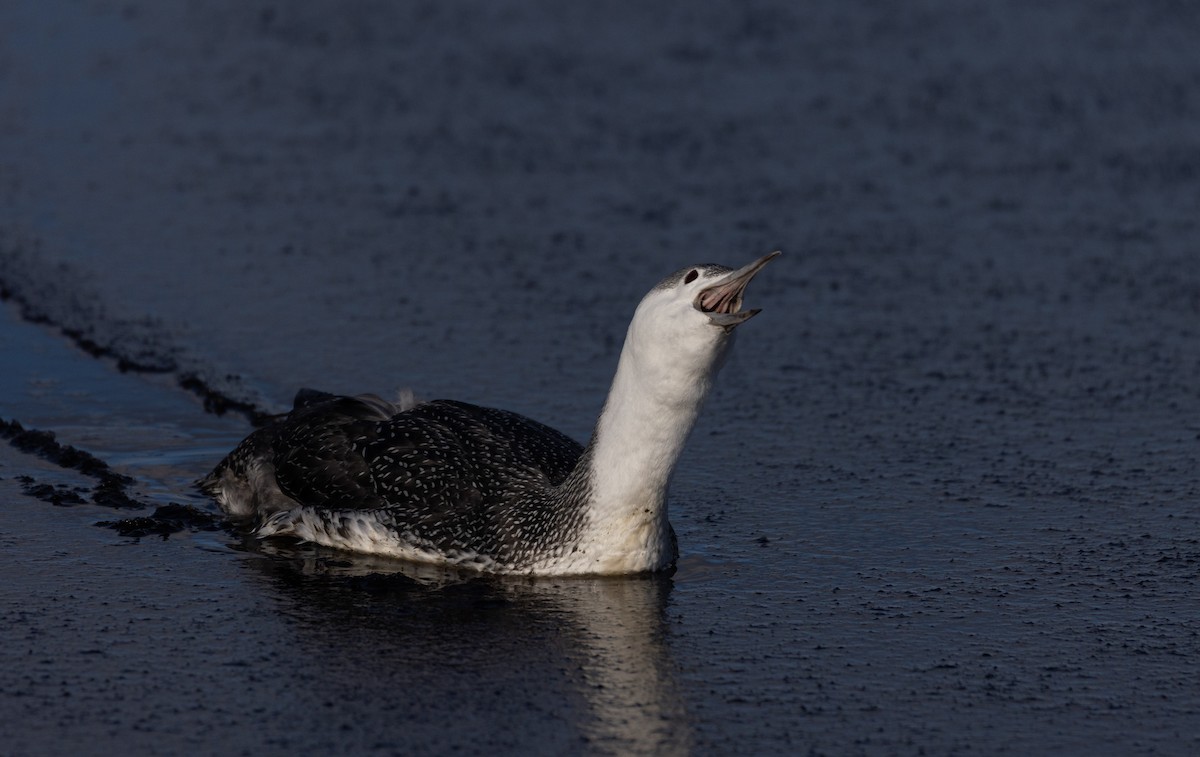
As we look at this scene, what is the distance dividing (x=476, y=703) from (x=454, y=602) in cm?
112

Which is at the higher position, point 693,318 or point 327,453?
point 693,318

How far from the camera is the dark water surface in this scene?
259 inches

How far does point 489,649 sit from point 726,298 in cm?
159

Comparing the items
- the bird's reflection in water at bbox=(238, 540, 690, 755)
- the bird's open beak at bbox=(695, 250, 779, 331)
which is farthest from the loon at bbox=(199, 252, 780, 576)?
the bird's reflection in water at bbox=(238, 540, 690, 755)

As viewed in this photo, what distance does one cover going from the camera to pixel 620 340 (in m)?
10.9

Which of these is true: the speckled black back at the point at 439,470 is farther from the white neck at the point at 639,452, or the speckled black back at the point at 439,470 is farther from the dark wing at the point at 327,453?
the white neck at the point at 639,452

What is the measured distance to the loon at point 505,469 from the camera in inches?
285

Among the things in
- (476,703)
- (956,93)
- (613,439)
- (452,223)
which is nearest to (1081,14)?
(956,93)

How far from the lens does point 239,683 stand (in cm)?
652

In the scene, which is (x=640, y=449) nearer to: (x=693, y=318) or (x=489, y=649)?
(x=693, y=318)

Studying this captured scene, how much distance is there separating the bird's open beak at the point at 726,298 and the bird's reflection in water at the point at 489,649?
1.23 metres

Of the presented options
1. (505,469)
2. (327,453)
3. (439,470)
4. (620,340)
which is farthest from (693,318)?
(620,340)

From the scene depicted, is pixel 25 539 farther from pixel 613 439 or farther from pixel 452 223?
pixel 452 223

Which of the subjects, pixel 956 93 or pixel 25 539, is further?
pixel 956 93
